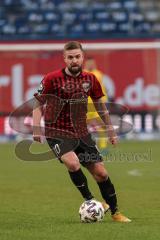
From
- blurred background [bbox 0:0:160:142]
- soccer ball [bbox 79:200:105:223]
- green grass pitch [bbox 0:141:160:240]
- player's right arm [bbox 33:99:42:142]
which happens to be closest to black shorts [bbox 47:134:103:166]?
player's right arm [bbox 33:99:42:142]

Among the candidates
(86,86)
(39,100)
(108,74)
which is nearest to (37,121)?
(39,100)

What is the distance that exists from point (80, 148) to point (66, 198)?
2767 mm

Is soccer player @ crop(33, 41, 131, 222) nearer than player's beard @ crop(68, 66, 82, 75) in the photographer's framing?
No

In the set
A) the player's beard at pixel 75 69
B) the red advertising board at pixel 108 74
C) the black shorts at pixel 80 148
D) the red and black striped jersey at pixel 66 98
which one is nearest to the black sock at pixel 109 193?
the black shorts at pixel 80 148

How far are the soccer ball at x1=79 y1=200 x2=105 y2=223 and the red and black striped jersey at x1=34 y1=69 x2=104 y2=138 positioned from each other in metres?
0.86

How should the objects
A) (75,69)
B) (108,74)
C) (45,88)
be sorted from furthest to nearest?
(108,74) < (45,88) < (75,69)

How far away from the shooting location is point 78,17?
2592 centimetres

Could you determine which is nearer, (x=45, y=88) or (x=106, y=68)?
(x=45, y=88)

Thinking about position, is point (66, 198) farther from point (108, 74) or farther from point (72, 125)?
point (108, 74)

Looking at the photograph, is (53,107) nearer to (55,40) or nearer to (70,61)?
(70,61)

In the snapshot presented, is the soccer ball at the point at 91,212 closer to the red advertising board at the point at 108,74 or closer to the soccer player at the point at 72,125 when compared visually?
the soccer player at the point at 72,125

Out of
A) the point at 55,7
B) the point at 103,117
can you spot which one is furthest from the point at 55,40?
the point at 103,117

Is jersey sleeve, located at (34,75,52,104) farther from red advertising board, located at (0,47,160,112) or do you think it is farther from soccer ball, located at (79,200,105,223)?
red advertising board, located at (0,47,160,112)

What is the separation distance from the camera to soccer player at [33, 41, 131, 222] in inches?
388
